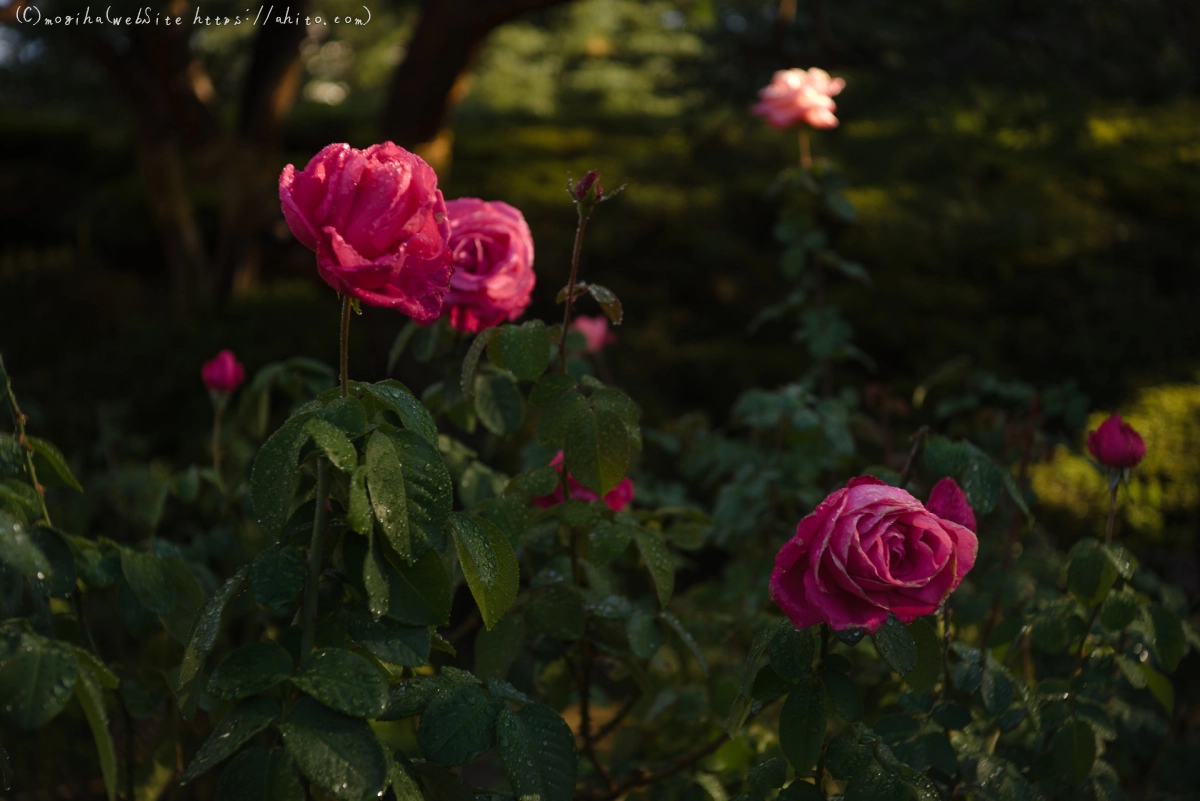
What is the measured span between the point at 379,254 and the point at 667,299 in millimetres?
5598

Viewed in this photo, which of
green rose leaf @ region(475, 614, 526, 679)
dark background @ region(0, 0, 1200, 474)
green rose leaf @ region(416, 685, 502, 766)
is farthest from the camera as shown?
dark background @ region(0, 0, 1200, 474)

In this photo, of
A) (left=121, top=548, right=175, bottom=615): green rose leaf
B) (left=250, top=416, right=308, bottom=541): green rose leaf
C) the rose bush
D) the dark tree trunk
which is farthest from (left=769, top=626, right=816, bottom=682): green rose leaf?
the dark tree trunk

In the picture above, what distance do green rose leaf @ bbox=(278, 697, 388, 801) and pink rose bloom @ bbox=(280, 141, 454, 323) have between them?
0.36m

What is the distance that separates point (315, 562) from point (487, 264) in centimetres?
55

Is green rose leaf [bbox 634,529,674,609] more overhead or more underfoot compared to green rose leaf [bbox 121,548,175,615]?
more underfoot

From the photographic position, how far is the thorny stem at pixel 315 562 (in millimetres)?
839

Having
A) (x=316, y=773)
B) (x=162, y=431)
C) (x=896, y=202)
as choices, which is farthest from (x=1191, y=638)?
(x=896, y=202)

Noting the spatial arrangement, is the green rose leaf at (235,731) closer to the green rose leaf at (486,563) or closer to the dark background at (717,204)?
the green rose leaf at (486,563)

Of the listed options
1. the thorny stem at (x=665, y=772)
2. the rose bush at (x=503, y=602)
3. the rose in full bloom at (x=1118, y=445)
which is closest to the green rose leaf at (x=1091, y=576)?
the rose bush at (x=503, y=602)

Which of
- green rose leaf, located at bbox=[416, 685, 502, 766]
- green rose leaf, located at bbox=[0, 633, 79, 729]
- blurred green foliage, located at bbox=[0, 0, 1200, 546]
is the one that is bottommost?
blurred green foliage, located at bbox=[0, 0, 1200, 546]

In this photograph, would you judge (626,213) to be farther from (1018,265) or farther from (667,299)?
(1018,265)

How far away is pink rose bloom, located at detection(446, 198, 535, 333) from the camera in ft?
→ 4.14

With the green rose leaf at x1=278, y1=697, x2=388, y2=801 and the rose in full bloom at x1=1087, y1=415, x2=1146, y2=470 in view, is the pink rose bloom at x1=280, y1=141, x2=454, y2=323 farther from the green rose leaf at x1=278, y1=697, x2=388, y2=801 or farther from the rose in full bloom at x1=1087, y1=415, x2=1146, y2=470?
the rose in full bloom at x1=1087, y1=415, x2=1146, y2=470

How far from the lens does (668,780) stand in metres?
1.51
